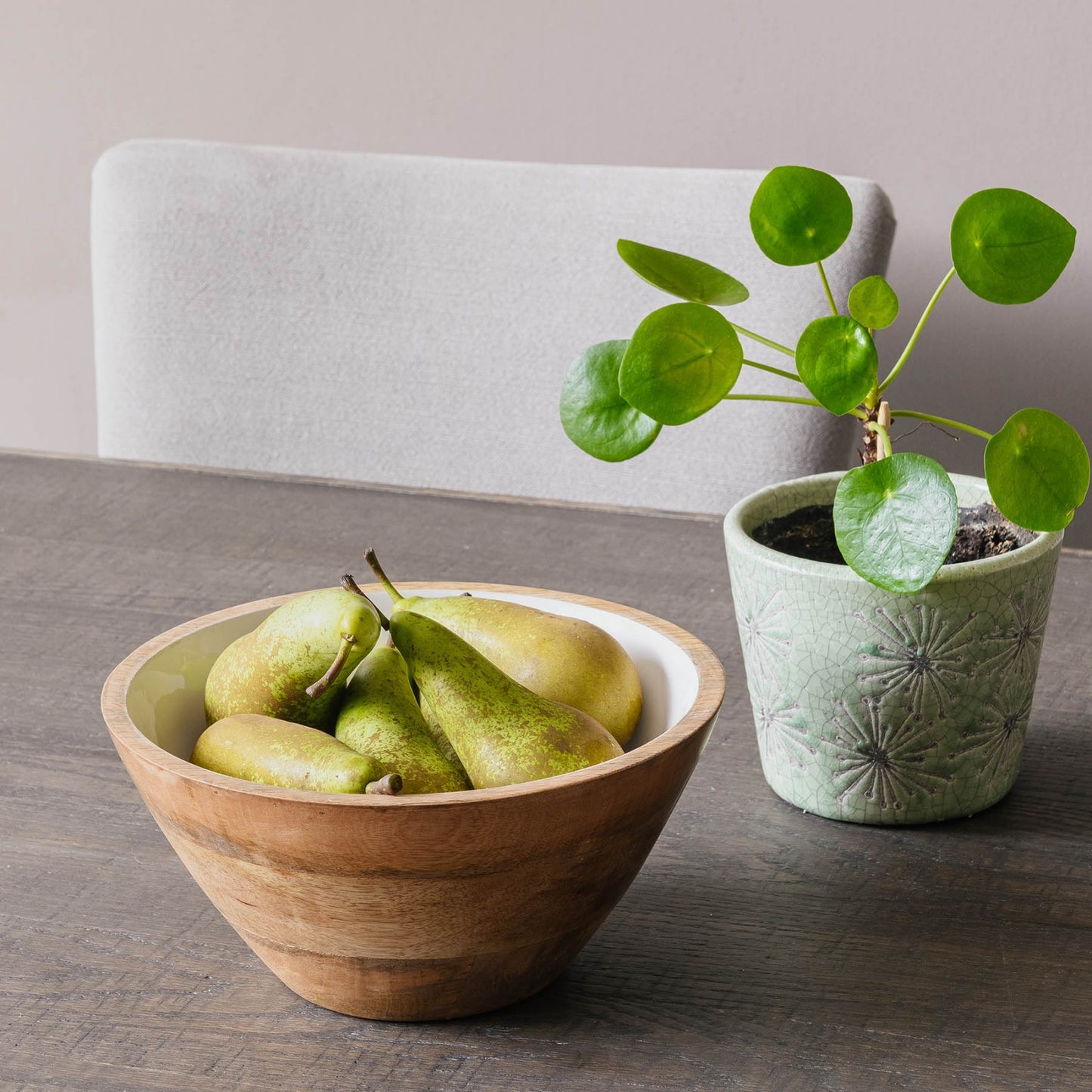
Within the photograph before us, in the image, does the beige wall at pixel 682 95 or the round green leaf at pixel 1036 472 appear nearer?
the round green leaf at pixel 1036 472

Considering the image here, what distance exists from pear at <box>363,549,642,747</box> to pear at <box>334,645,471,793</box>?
0.12ft

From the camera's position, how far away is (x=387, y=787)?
403 millimetres

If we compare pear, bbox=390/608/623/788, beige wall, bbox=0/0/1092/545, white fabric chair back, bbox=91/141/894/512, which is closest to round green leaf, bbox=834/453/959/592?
pear, bbox=390/608/623/788

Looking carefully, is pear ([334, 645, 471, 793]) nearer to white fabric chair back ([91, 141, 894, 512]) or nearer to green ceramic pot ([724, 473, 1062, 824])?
green ceramic pot ([724, 473, 1062, 824])

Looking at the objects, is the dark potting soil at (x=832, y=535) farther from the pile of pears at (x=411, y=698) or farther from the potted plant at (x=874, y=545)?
the pile of pears at (x=411, y=698)

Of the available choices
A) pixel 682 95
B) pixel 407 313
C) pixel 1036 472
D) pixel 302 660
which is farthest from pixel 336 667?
pixel 682 95

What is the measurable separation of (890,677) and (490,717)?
0.18m

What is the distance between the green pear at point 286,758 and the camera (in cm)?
41

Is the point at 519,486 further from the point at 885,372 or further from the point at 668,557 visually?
the point at 885,372

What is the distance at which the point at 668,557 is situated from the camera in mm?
883

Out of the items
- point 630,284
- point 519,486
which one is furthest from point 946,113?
point 519,486

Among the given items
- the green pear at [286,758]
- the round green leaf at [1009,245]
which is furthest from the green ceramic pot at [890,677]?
the green pear at [286,758]

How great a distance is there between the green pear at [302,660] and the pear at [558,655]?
27mm

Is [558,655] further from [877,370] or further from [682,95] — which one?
[682,95]
